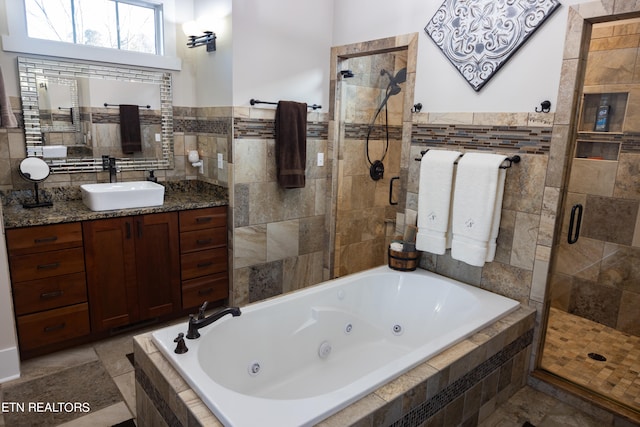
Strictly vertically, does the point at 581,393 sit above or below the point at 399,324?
below

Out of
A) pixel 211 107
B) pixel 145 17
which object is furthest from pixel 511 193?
pixel 145 17

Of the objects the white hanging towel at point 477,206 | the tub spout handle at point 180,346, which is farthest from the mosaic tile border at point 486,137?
the tub spout handle at point 180,346

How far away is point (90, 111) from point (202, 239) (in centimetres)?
125

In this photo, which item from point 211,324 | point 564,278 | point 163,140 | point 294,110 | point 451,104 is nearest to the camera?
point 211,324

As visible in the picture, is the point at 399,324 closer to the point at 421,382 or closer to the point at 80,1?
the point at 421,382

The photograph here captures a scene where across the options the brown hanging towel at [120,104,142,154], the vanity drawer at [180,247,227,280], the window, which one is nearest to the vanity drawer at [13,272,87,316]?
the vanity drawer at [180,247,227,280]

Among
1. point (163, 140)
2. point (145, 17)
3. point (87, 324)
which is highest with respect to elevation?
point (145, 17)

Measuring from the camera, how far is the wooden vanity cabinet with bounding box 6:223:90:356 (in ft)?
8.32

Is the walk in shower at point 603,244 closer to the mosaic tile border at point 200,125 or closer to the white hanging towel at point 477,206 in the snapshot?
the white hanging towel at point 477,206

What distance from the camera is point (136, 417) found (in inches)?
86.8

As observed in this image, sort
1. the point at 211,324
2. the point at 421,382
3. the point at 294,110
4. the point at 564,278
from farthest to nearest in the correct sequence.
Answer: the point at 294,110 → the point at 564,278 → the point at 211,324 → the point at 421,382

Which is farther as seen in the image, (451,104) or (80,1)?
(80,1)

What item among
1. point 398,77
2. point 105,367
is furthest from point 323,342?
point 398,77

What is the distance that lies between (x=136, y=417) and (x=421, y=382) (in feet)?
4.83
